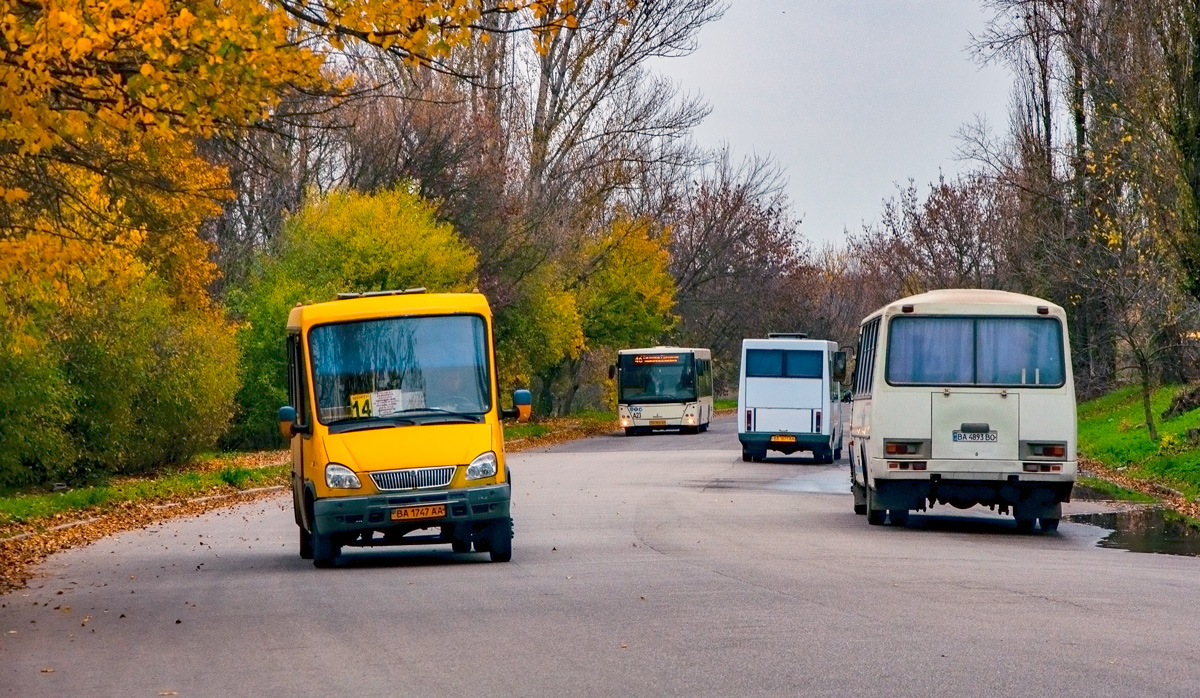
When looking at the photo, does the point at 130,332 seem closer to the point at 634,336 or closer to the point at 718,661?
the point at 718,661

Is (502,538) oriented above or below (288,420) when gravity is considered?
below

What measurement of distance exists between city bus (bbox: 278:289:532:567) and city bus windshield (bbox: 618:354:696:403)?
44531 millimetres

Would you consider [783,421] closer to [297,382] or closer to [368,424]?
[297,382]

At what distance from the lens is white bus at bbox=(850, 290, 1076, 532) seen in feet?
67.1

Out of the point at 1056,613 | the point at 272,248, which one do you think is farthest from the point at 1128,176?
the point at 1056,613

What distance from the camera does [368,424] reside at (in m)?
16.9

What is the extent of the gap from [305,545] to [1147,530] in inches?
→ 417

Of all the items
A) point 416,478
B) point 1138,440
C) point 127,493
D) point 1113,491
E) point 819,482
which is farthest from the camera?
point 1138,440

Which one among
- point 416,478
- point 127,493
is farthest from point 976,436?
point 127,493

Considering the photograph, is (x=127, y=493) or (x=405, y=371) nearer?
(x=405, y=371)

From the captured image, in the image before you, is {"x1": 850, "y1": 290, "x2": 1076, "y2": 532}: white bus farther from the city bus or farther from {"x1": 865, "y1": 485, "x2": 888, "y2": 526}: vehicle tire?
the city bus

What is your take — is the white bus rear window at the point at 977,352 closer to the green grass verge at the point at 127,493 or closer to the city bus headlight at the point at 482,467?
the city bus headlight at the point at 482,467

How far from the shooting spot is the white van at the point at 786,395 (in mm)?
41969

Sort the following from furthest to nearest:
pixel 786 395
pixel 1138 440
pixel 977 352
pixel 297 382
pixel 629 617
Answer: pixel 786 395
pixel 1138 440
pixel 977 352
pixel 297 382
pixel 629 617
